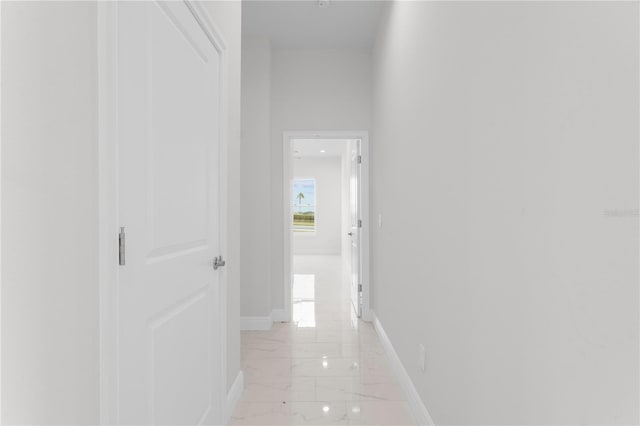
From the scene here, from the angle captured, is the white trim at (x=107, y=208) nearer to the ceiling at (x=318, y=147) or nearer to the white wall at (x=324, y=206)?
the ceiling at (x=318, y=147)

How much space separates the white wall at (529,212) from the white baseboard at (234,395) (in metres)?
1.04

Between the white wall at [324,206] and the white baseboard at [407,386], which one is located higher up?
the white wall at [324,206]

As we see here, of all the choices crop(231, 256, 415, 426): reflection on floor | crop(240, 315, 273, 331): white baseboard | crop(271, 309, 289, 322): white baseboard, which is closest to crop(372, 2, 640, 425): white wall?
crop(231, 256, 415, 426): reflection on floor

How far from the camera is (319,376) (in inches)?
107

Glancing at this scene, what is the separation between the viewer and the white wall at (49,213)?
72cm

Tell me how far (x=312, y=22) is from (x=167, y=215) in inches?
111

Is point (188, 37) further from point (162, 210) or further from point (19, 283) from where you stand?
point (19, 283)

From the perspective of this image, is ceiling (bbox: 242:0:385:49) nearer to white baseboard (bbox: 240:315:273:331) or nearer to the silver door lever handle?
the silver door lever handle

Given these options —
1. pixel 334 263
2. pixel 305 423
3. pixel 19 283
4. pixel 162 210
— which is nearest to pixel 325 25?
pixel 162 210

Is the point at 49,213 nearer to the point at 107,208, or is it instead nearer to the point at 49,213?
the point at 49,213

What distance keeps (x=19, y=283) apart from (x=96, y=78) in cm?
51

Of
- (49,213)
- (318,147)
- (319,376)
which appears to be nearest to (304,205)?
(318,147)

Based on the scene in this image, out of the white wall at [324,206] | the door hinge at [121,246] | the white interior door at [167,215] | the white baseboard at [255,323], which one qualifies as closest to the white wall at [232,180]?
the white interior door at [167,215]

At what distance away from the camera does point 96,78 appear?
0.96 m
